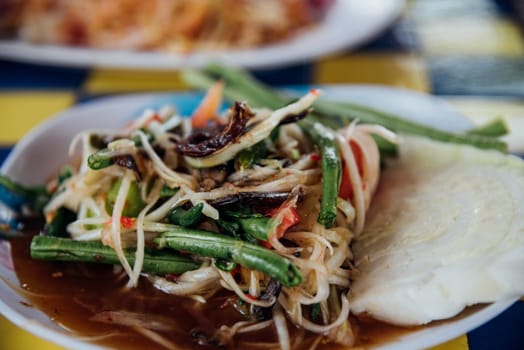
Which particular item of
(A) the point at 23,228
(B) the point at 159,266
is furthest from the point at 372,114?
(A) the point at 23,228

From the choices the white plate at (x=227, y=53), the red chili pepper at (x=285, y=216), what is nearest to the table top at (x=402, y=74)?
the white plate at (x=227, y=53)

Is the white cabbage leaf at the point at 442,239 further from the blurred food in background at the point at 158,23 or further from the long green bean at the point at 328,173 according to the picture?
the blurred food in background at the point at 158,23

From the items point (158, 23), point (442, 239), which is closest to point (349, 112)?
point (442, 239)

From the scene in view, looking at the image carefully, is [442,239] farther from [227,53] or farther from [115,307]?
[227,53]

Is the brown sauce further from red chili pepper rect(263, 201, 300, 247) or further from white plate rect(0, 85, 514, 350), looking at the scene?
red chili pepper rect(263, 201, 300, 247)

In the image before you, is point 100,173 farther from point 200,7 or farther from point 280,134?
point 200,7

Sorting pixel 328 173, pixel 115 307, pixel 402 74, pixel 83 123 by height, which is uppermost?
pixel 328 173

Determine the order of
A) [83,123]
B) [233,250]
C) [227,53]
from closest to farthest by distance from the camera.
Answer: [233,250]
[83,123]
[227,53]
